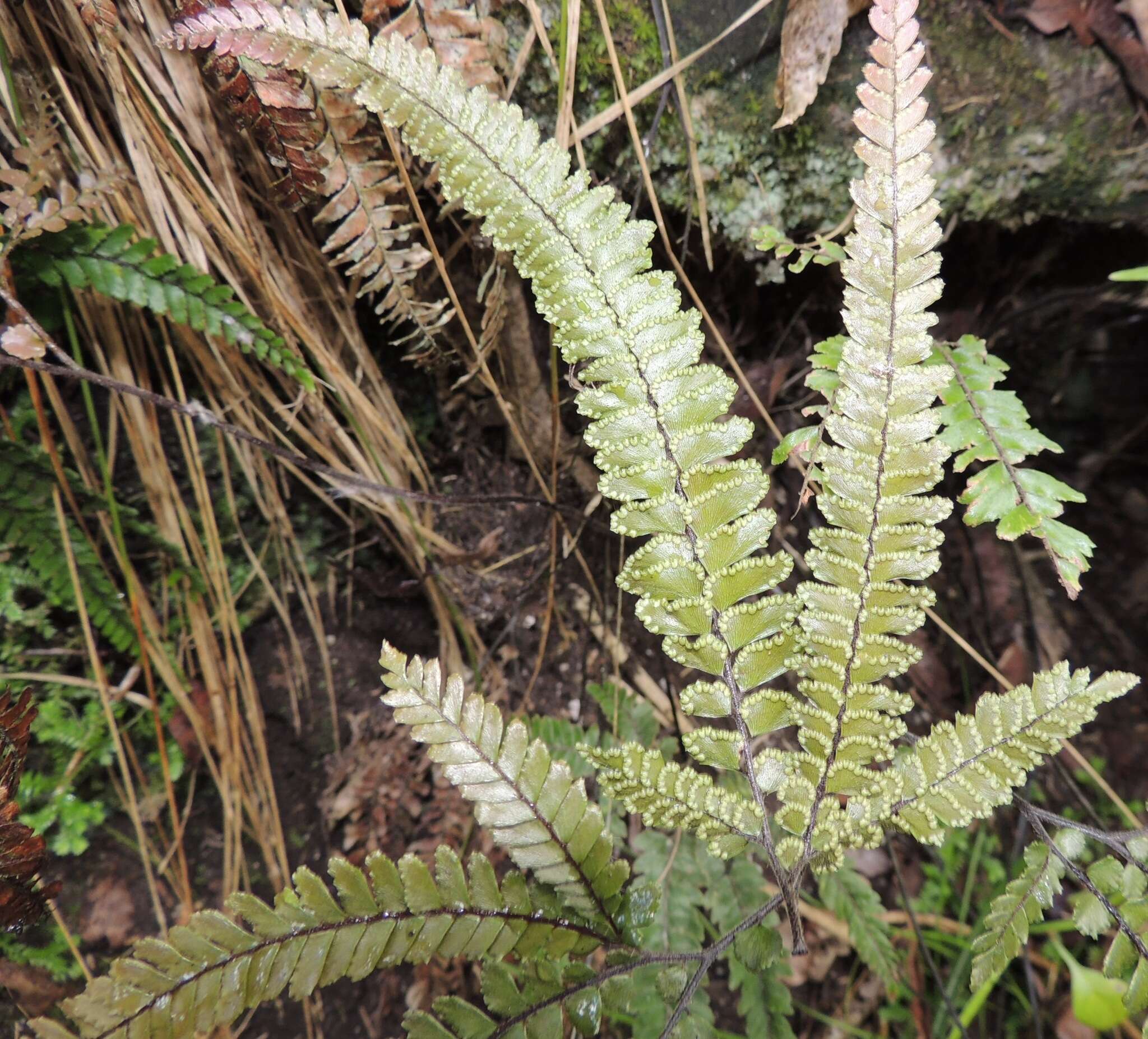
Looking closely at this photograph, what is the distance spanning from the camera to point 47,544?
1.40 meters

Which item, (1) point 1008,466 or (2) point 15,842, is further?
(1) point 1008,466

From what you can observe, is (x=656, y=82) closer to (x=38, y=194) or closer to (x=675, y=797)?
(x=38, y=194)

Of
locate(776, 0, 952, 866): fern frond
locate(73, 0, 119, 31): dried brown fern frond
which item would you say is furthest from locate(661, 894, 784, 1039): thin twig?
locate(73, 0, 119, 31): dried brown fern frond

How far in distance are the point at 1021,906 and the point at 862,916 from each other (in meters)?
0.64

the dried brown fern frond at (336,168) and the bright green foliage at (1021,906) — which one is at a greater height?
the dried brown fern frond at (336,168)

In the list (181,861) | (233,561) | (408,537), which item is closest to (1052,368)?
(408,537)

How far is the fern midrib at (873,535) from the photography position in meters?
0.91

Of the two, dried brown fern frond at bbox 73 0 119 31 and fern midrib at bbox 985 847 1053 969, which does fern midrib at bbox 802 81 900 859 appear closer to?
fern midrib at bbox 985 847 1053 969

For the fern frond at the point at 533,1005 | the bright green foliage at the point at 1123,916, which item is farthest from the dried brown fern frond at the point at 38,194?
the bright green foliage at the point at 1123,916

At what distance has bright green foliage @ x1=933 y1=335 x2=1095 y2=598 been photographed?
3.52ft

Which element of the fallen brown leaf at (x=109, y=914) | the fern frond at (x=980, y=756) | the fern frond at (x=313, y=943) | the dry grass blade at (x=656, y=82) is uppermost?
the dry grass blade at (x=656, y=82)

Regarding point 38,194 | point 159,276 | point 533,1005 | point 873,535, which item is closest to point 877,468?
point 873,535

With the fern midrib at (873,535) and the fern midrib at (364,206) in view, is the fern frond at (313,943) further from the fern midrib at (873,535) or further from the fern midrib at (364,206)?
the fern midrib at (364,206)

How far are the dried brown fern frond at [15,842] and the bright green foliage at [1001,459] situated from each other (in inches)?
61.1
